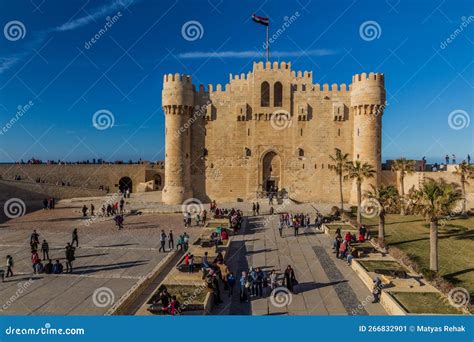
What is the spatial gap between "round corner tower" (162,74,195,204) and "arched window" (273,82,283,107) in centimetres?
871

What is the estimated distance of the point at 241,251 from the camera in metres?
20.5

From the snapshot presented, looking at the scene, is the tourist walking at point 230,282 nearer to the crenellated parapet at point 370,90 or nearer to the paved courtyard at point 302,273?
the paved courtyard at point 302,273

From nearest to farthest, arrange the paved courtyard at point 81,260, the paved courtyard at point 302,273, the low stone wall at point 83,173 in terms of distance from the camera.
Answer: the paved courtyard at point 81,260 → the paved courtyard at point 302,273 → the low stone wall at point 83,173

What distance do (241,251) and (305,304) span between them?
7.58 meters

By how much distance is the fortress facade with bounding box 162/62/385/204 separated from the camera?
3778 centimetres

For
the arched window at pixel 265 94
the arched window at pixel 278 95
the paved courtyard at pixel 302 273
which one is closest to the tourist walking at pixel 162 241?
the paved courtyard at pixel 302 273

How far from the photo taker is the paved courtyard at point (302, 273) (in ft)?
42.3

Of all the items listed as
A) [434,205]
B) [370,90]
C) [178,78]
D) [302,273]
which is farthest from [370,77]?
[302,273]

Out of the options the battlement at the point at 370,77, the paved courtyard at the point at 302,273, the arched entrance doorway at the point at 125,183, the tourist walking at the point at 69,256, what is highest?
the battlement at the point at 370,77

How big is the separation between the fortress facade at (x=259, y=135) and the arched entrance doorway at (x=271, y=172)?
11 cm

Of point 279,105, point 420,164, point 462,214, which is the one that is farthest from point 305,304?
point 420,164

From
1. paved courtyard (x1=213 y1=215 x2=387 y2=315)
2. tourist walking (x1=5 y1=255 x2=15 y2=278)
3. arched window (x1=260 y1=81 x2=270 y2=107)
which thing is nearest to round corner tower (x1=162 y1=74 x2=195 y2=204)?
arched window (x1=260 y1=81 x2=270 y2=107)

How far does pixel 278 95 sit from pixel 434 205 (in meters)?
23.9

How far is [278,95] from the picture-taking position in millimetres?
39031
